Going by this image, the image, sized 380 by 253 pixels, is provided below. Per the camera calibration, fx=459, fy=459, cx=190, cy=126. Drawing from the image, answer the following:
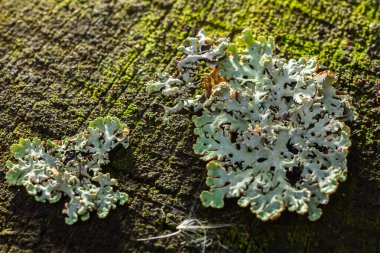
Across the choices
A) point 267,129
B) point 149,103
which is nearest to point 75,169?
point 149,103

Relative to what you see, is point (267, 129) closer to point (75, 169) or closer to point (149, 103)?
point (149, 103)

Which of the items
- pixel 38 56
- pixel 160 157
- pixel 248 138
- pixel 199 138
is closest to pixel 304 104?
pixel 248 138

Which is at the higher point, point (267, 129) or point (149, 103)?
point (267, 129)

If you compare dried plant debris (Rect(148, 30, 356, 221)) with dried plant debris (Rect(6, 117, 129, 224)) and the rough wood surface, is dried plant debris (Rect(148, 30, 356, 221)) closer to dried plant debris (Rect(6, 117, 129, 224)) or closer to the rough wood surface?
the rough wood surface

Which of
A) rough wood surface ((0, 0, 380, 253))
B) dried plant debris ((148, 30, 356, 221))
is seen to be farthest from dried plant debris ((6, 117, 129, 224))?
dried plant debris ((148, 30, 356, 221))

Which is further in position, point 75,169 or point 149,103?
point 149,103

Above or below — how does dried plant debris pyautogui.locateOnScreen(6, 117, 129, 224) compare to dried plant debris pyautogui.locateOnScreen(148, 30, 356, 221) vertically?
below
